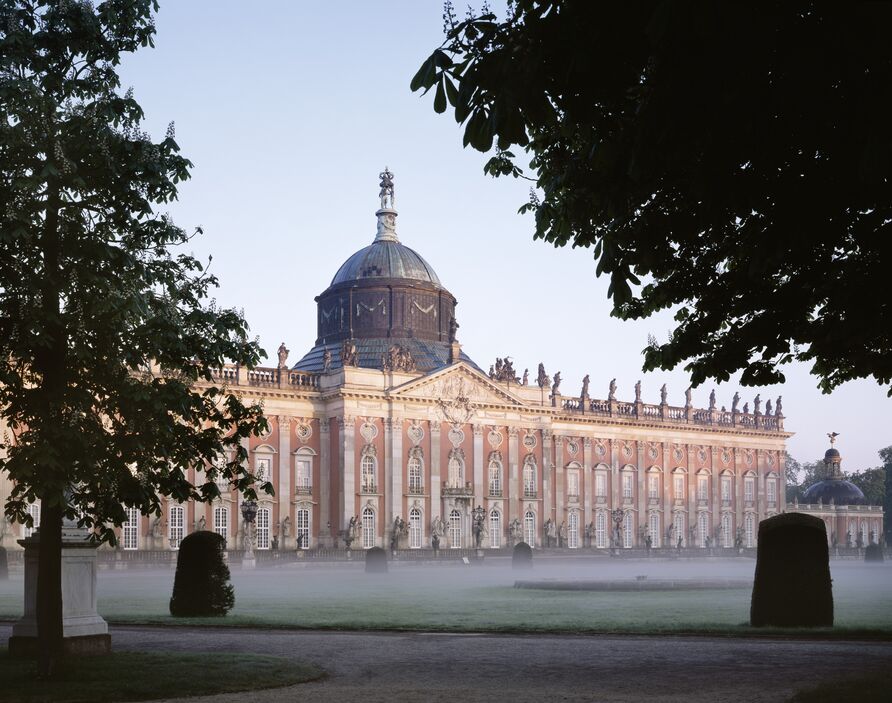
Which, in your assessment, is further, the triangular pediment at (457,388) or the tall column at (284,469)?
the triangular pediment at (457,388)

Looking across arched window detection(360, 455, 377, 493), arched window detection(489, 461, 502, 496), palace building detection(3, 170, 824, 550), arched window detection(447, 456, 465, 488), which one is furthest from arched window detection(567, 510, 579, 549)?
arched window detection(360, 455, 377, 493)

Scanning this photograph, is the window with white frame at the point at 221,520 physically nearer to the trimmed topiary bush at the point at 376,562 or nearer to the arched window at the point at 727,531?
the trimmed topiary bush at the point at 376,562

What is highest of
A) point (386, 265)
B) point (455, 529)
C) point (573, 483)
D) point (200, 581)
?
point (386, 265)

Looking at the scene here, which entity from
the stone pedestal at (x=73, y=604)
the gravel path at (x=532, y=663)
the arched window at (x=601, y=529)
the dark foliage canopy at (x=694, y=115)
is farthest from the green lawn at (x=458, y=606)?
the arched window at (x=601, y=529)

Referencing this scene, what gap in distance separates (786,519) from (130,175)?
45.3 feet

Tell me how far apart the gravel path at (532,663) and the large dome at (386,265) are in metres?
59.3

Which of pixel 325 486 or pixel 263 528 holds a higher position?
pixel 325 486

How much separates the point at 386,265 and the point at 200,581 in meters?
57.3

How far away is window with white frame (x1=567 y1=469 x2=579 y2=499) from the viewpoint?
80.6 metres

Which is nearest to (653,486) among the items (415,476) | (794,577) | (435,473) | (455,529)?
(455,529)

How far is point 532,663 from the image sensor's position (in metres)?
15.9

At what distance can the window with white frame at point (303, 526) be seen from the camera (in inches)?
2724

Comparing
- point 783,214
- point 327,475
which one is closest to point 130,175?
point 783,214

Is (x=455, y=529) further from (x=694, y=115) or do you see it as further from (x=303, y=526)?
(x=694, y=115)
